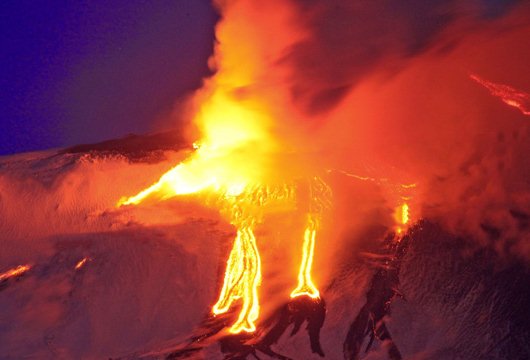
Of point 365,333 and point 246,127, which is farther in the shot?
point 246,127

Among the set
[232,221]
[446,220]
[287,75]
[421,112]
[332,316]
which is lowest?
[332,316]

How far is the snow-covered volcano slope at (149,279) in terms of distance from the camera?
2.79 m

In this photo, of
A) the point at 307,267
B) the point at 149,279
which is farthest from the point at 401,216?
the point at 149,279

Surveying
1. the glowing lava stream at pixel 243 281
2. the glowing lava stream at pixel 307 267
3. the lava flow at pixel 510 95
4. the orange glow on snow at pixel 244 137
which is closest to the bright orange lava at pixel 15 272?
the orange glow on snow at pixel 244 137

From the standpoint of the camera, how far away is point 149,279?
10.8 feet

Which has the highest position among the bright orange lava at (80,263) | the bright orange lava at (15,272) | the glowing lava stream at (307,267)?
the bright orange lava at (15,272)

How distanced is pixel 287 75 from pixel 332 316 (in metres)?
1.72

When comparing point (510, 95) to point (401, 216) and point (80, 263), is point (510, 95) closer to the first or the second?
point (401, 216)

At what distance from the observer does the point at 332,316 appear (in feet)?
9.60

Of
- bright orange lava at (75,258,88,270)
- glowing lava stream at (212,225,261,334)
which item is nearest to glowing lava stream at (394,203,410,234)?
glowing lava stream at (212,225,261,334)

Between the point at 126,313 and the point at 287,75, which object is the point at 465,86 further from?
the point at 126,313

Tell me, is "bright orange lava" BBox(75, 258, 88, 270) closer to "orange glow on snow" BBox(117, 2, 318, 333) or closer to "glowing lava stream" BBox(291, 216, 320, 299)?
"orange glow on snow" BBox(117, 2, 318, 333)

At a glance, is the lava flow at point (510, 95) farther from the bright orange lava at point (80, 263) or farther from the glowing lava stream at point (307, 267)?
the bright orange lava at point (80, 263)

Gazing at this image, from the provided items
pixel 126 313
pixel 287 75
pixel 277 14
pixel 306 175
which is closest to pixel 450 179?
pixel 306 175
